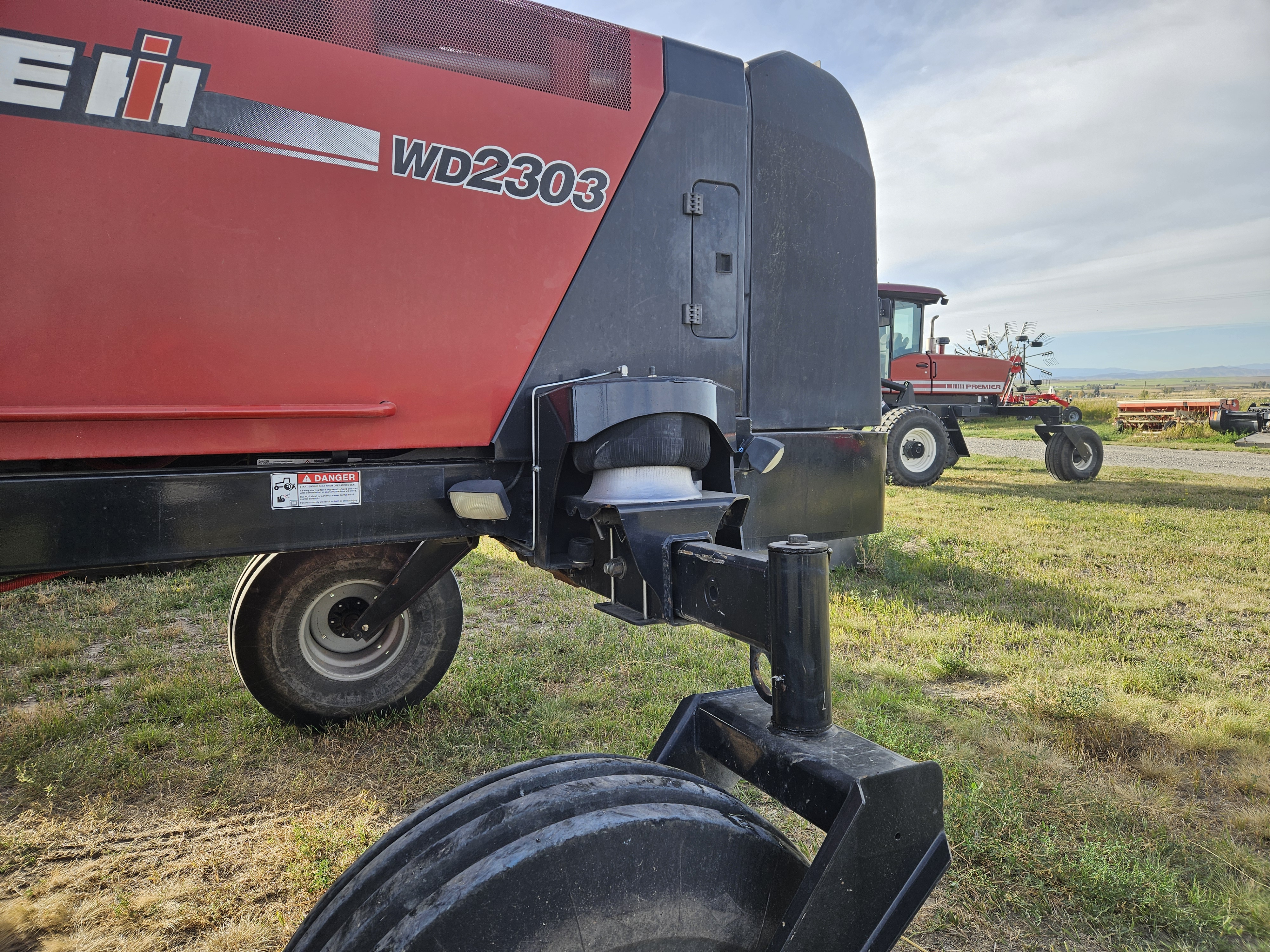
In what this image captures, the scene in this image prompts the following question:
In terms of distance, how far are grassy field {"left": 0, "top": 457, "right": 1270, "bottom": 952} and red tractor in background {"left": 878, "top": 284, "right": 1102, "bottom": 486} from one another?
16.5 feet

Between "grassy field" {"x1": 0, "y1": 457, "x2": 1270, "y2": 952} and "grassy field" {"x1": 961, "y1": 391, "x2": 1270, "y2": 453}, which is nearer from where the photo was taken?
"grassy field" {"x1": 0, "y1": 457, "x2": 1270, "y2": 952}

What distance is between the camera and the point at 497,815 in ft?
3.83

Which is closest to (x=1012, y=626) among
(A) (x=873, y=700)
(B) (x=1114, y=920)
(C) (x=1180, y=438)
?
(A) (x=873, y=700)

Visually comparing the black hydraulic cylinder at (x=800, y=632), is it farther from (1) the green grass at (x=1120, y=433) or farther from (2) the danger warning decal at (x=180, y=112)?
(1) the green grass at (x=1120, y=433)

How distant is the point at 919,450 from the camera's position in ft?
35.8

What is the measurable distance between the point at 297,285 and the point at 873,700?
9.27 feet

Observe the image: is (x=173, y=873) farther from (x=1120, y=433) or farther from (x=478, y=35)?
(x=1120, y=433)

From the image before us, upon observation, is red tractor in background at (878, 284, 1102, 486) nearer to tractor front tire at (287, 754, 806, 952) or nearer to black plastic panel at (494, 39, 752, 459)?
black plastic panel at (494, 39, 752, 459)

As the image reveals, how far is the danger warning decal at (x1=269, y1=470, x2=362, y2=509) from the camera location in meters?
1.80

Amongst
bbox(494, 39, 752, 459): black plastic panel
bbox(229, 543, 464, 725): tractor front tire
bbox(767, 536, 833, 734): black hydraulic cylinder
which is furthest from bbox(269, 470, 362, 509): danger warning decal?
bbox(229, 543, 464, 725): tractor front tire

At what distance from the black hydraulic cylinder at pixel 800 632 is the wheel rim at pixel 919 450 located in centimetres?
999

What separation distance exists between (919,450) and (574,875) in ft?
34.9

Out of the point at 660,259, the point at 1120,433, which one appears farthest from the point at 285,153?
the point at 1120,433

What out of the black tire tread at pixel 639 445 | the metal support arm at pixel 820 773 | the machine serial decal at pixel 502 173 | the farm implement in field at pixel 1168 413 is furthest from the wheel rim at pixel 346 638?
the farm implement in field at pixel 1168 413
